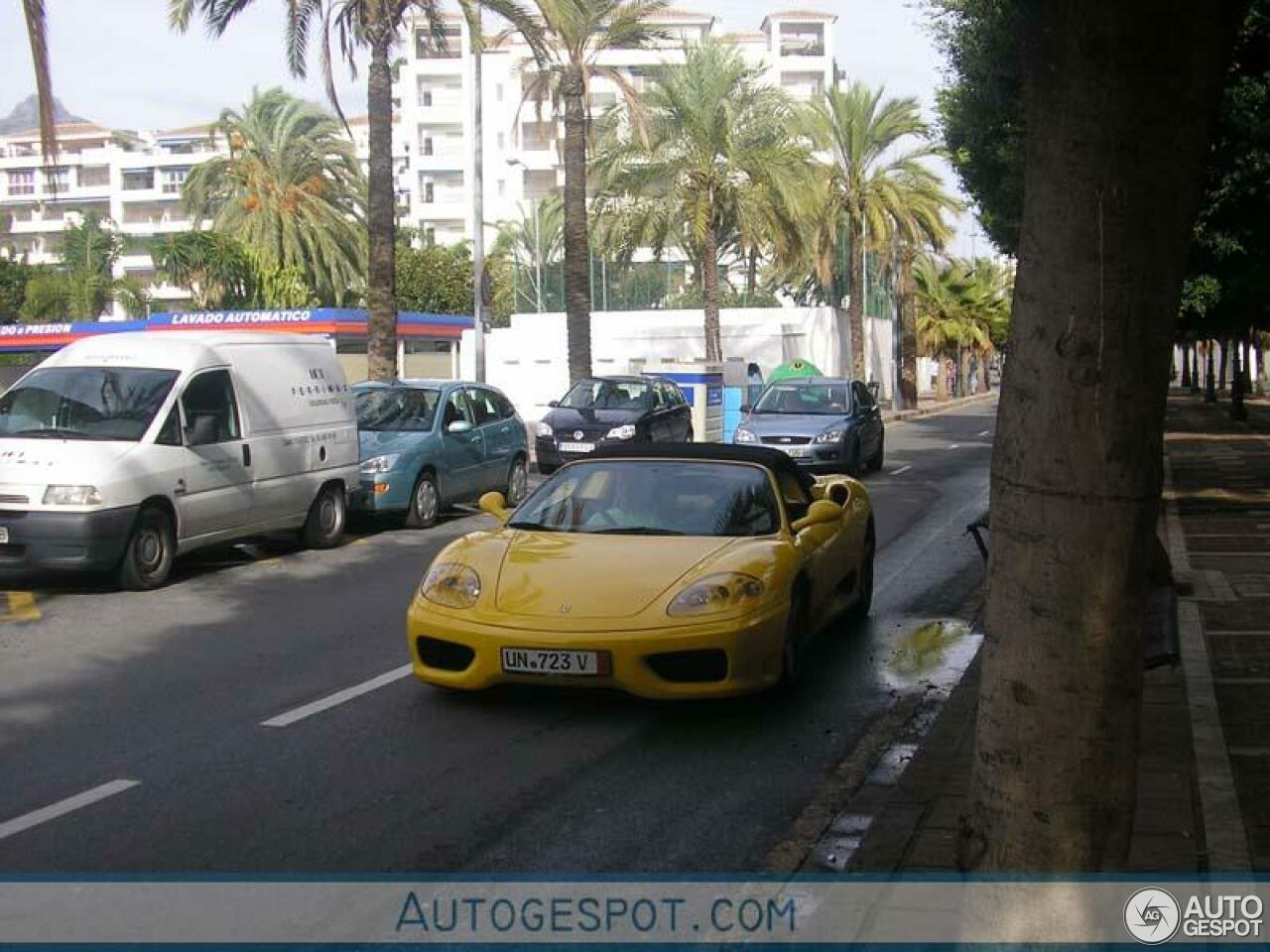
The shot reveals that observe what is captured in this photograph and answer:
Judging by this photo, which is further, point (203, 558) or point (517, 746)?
point (203, 558)

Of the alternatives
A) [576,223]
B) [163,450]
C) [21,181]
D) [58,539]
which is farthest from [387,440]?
[21,181]

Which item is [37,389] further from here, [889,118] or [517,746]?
[889,118]

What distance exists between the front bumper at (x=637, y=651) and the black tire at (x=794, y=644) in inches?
7.4

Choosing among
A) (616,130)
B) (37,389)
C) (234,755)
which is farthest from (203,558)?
(616,130)

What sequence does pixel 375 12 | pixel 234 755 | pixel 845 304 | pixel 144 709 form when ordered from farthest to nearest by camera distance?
pixel 845 304 < pixel 375 12 < pixel 144 709 < pixel 234 755

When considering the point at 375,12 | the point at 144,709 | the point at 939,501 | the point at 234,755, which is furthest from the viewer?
the point at 375,12

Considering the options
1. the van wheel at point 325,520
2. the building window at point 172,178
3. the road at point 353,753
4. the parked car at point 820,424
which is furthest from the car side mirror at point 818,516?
the building window at point 172,178

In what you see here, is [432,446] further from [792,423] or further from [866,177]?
[866,177]

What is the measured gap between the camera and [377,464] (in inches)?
602

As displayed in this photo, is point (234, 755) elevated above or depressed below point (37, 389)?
below

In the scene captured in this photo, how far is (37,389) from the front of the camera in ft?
39.4

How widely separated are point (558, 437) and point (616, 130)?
50.1 feet

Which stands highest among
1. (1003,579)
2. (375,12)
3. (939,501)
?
(375,12)

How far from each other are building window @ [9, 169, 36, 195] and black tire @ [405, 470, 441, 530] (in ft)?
347
